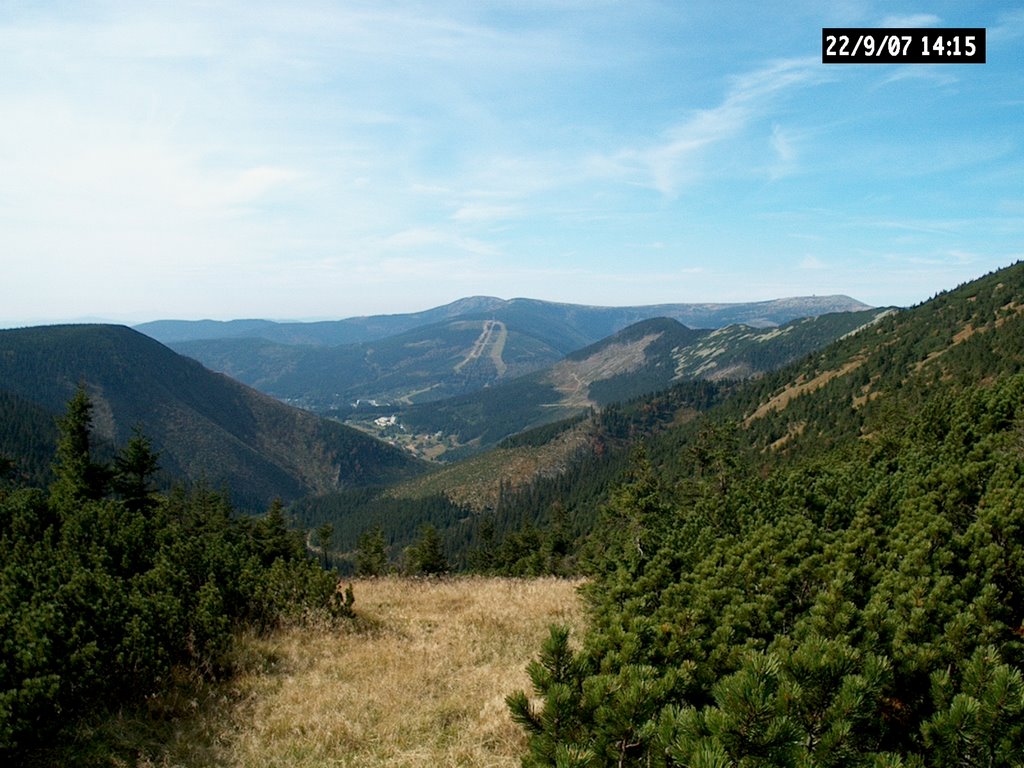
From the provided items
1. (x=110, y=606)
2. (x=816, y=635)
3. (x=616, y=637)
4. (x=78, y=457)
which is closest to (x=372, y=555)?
(x=78, y=457)

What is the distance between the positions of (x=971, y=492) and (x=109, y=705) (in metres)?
15.0

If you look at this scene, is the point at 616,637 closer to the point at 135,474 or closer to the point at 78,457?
the point at 78,457

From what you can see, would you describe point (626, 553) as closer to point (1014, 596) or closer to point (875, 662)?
point (1014, 596)

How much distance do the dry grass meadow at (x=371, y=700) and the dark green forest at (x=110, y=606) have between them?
0.79m

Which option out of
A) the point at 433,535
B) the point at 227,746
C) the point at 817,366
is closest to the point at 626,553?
the point at 227,746

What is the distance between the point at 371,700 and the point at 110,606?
4.64 meters

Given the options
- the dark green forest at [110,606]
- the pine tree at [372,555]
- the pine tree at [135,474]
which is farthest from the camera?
the pine tree at [372,555]

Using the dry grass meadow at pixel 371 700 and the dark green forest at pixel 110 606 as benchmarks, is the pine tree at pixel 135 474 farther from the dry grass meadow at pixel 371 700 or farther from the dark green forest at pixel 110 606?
the dry grass meadow at pixel 371 700

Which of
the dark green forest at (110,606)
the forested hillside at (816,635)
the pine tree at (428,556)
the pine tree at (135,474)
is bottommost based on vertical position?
the pine tree at (428,556)

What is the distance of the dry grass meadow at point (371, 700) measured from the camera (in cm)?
769

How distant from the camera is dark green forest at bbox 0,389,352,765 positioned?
24.0ft

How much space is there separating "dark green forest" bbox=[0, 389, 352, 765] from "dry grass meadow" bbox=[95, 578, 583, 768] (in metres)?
0.79

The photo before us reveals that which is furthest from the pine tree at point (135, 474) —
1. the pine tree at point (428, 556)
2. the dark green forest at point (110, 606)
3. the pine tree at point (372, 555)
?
the pine tree at point (428, 556)

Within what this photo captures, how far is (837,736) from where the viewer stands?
13.8ft
